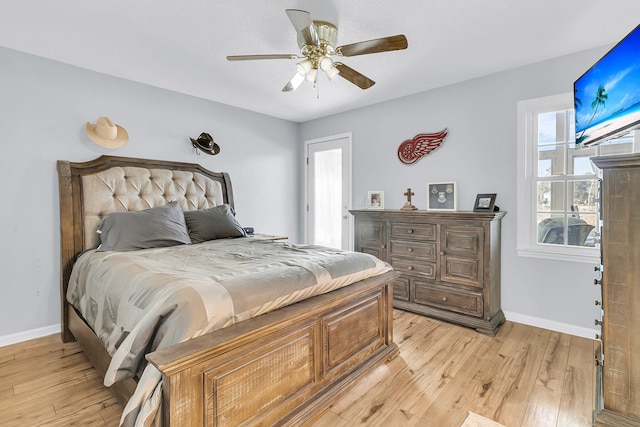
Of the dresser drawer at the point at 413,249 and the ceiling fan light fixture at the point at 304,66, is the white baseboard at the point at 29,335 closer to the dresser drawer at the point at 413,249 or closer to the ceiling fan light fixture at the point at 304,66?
the ceiling fan light fixture at the point at 304,66

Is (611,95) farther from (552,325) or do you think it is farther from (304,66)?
(552,325)

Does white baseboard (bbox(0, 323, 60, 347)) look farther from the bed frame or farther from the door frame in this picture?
the door frame

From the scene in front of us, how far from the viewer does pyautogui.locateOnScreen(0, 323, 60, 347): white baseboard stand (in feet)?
8.55

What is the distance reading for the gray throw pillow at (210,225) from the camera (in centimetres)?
303

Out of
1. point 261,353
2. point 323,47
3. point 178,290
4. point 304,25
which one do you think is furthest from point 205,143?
point 261,353

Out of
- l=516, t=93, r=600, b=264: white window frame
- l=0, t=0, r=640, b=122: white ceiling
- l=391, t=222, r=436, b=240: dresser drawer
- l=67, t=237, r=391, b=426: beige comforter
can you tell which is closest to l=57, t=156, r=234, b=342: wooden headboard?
l=67, t=237, r=391, b=426: beige comforter

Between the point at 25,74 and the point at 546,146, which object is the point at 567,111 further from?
the point at 25,74

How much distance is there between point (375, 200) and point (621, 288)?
2.71m

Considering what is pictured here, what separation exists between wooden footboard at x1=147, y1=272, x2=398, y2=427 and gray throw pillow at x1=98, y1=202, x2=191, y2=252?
1.62m

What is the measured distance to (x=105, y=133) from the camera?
297cm

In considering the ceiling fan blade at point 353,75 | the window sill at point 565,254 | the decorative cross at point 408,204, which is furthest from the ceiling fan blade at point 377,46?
the window sill at point 565,254

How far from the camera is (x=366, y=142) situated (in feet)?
13.7

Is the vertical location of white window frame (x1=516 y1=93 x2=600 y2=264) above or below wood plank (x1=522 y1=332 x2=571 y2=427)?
above

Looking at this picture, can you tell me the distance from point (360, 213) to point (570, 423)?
2.47 m
